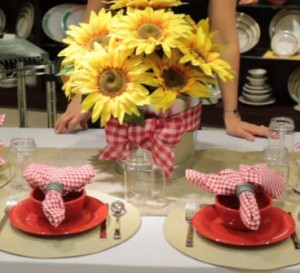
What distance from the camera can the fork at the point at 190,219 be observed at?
4.33ft

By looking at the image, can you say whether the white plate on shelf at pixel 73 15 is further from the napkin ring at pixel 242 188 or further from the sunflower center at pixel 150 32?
the napkin ring at pixel 242 188

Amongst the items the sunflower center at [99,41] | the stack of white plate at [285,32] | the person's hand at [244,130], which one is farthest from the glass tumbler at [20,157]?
the stack of white plate at [285,32]

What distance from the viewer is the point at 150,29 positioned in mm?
1510

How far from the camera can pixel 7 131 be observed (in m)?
2.03

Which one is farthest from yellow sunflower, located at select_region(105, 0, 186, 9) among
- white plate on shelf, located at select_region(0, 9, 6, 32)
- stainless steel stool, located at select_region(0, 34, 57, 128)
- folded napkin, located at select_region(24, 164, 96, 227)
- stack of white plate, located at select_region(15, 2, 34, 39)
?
white plate on shelf, located at select_region(0, 9, 6, 32)

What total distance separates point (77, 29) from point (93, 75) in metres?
0.16

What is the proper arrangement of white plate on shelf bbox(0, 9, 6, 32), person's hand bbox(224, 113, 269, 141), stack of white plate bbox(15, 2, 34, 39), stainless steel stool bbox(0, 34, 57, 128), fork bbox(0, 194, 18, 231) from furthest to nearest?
white plate on shelf bbox(0, 9, 6, 32)
stack of white plate bbox(15, 2, 34, 39)
stainless steel stool bbox(0, 34, 57, 128)
person's hand bbox(224, 113, 269, 141)
fork bbox(0, 194, 18, 231)

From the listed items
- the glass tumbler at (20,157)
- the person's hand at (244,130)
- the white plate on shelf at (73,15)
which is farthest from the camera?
the white plate on shelf at (73,15)

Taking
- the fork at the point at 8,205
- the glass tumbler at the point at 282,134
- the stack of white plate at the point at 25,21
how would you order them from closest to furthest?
the fork at the point at 8,205 → the glass tumbler at the point at 282,134 → the stack of white plate at the point at 25,21

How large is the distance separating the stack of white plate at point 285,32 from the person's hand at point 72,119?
2292 mm

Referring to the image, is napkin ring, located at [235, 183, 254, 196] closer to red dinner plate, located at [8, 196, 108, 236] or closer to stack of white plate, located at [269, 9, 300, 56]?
red dinner plate, located at [8, 196, 108, 236]

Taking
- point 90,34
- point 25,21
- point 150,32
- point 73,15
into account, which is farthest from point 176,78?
point 25,21

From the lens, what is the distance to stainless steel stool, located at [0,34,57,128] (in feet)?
8.34

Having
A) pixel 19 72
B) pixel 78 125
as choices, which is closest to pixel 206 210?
pixel 78 125
